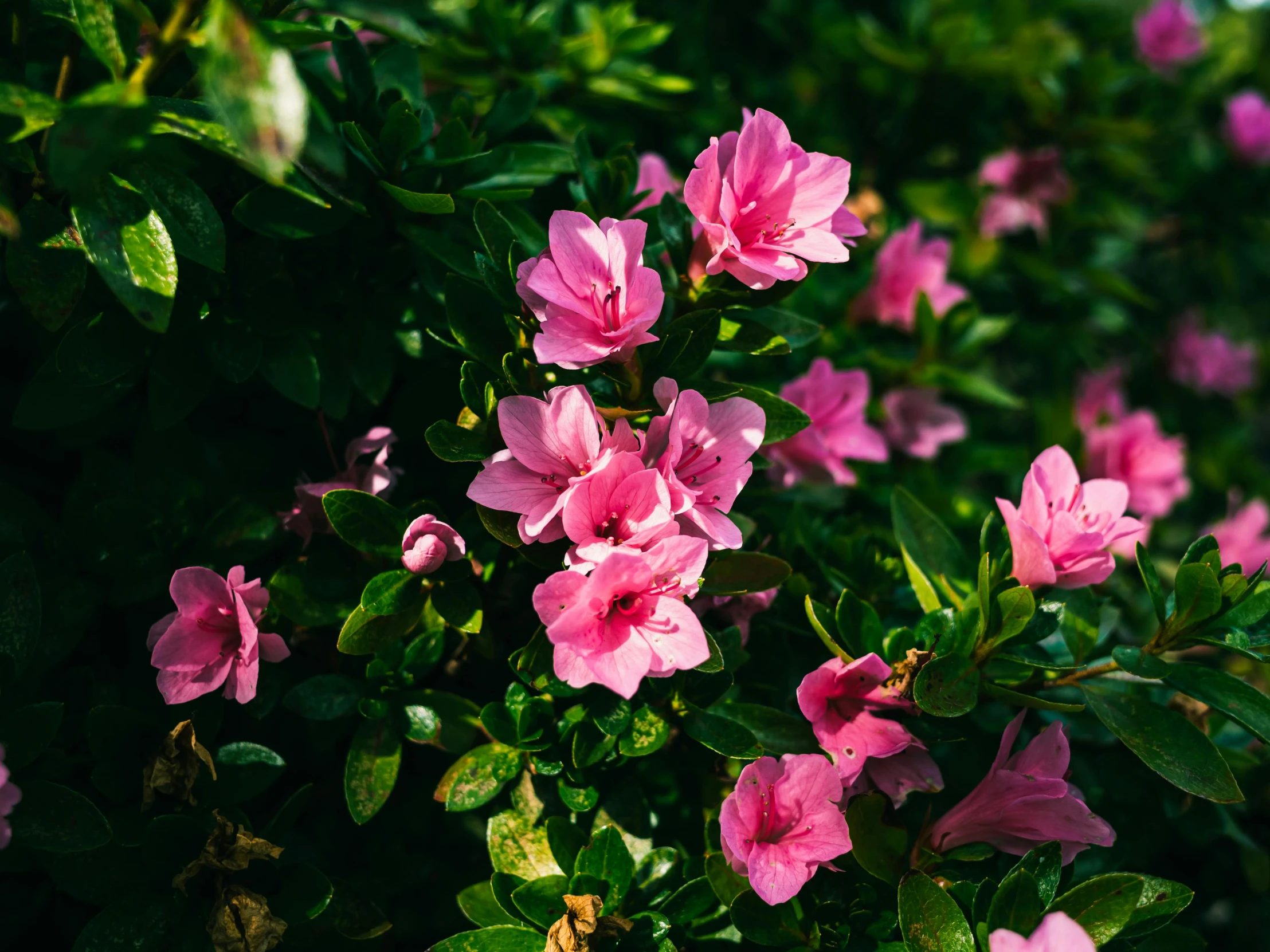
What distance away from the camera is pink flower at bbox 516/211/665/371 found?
115 cm

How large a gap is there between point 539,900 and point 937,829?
1.88 ft

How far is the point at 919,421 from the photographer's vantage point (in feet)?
6.84

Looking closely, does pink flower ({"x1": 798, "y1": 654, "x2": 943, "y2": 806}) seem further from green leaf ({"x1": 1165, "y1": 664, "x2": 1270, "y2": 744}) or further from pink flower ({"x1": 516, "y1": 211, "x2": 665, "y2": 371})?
pink flower ({"x1": 516, "y1": 211, "x2": 665, "y2": 371})

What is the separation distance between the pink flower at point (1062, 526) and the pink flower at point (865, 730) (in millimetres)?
256

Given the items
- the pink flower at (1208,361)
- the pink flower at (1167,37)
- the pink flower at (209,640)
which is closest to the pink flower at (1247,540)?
the pink flower at (1208,361)

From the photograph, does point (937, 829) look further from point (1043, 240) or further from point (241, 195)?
point (1043, 240)

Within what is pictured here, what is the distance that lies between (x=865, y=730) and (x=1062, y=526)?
1.31ft

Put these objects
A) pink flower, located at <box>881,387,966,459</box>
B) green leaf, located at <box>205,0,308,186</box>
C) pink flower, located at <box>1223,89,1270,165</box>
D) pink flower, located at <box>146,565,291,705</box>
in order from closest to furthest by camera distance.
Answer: green leaf, located at <box>205,0,308,186</box> → pink flower, located at <box>146,565,291,705</box> → pink flower, located at <box>881,387,966,459</box> → pink flower, located at <box>1223,89,1270,165</box>

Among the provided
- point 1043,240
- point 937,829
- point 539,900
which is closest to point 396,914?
point 539,900

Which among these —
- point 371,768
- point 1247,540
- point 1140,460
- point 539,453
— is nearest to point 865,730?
point 539,453

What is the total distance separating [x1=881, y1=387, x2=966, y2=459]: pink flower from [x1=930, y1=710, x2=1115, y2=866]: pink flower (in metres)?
0.89

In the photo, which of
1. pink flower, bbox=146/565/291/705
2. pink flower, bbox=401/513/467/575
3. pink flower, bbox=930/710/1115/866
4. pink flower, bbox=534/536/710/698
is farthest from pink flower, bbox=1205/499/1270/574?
pink flower, bbox=146/565/291/705

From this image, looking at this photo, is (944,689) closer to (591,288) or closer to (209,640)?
(591,288)

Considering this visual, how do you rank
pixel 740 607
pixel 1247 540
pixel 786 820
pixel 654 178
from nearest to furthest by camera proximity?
pixel 786 820 → pixel 740 607 → pixel 654 178 → pixel 1247 540
